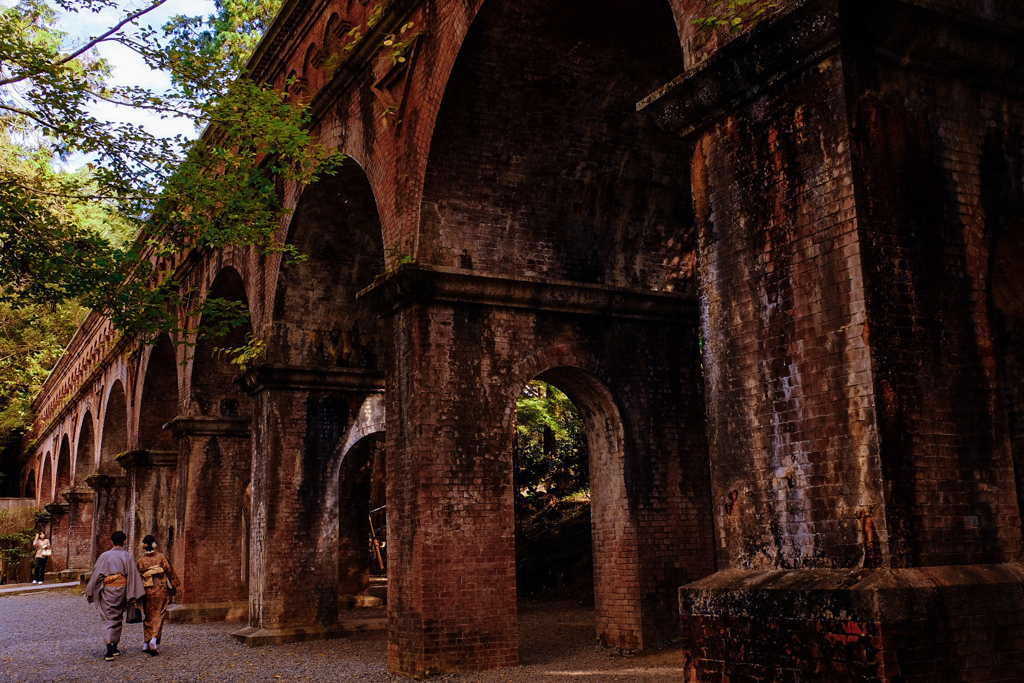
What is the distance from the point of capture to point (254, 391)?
13547 millimetres

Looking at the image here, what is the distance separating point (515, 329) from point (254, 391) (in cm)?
538

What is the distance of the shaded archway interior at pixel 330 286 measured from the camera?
12.9 meters

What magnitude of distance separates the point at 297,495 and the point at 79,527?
79.3 feet

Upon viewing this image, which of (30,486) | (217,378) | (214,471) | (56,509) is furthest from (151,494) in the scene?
(30,486)

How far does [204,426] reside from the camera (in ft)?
55.6

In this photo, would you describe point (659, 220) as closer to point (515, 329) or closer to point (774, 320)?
point (515, 329)

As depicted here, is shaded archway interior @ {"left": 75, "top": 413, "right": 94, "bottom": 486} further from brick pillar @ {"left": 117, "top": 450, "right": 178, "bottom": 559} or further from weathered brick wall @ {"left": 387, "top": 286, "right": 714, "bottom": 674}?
weathered brick wall @ {"left": 387, "top": 286, "right": 714, "bottom": 674}

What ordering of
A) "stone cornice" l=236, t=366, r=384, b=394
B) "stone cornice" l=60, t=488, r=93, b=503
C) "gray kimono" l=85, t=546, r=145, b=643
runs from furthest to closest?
1. "stone cornice" l=60, t=488, r=93, b=503
2. "stone cornice" l=236, t=366, r=384, b=394
3. "gray kimono" l=85, t=546, r=145, b=643

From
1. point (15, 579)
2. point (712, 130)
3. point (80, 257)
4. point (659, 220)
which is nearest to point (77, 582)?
point (15, 579)

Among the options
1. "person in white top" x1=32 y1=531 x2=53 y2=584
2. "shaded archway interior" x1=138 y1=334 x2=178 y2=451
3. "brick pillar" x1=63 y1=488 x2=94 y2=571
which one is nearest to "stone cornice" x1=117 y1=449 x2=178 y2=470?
"shaded archway interior" x1=138 y1=334 x2=178 y2=451

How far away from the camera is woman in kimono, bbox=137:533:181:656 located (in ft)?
38.7

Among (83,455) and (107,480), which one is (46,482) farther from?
(107,480)

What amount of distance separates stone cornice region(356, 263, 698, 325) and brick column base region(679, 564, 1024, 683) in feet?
17.3

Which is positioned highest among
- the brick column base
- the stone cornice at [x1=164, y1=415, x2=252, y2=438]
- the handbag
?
the stone cornice at [x1=164, y1=415, x2=252, y2=438]
